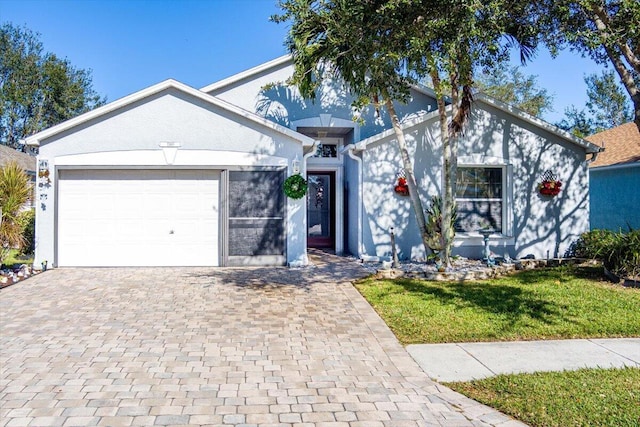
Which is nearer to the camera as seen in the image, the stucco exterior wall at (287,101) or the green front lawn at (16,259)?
the green front lawn at (16,259)

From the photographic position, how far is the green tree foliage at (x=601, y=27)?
7191mm

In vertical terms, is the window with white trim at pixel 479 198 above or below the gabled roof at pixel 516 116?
below

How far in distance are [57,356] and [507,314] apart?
6.17 meters

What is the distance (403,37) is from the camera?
7547 mm

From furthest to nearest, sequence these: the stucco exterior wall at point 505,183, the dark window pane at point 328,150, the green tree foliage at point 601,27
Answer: the dark window pane at point 328,150, the stucco exterior wall at point 505,183, the green tree foliage at point 601,27

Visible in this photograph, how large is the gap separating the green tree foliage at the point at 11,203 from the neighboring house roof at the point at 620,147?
1785 centimetres

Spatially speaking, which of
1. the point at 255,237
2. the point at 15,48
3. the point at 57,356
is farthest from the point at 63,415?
the point at 15,48

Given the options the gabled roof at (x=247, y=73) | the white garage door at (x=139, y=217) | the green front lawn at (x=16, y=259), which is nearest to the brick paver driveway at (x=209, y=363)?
the white garage door at (x=139, y=217)

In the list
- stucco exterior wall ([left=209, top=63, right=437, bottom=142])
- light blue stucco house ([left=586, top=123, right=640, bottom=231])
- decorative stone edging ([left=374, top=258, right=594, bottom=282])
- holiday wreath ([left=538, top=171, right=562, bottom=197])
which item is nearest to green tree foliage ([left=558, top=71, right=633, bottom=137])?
light blue stucco house ([left=586, top=123, right=640, bottom=231])

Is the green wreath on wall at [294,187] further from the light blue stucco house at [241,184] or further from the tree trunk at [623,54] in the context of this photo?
the tree trunk at [623,54]

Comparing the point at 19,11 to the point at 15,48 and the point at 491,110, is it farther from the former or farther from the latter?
the point at 491,110

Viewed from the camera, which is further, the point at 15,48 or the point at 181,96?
the point at 15,48

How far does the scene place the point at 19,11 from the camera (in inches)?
1166

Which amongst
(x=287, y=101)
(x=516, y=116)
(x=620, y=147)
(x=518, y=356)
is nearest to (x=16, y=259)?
(x=287, y=101)
